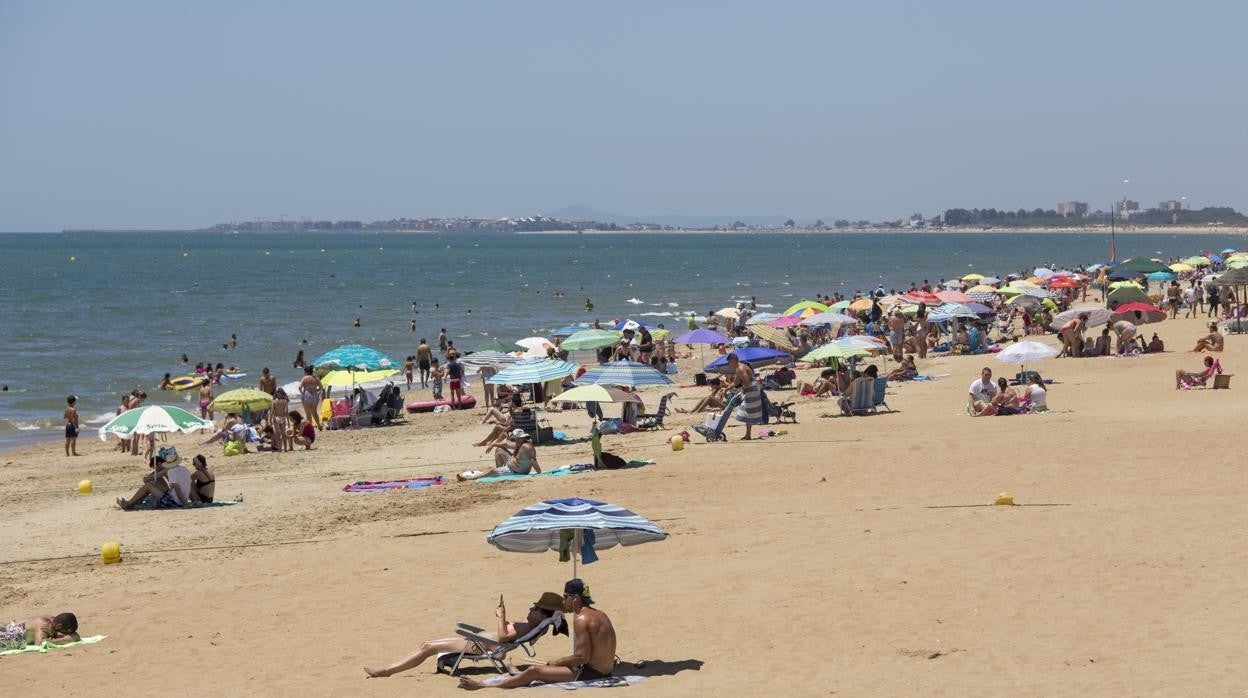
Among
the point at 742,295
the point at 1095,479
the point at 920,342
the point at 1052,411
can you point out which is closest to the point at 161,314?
the point at 742,295

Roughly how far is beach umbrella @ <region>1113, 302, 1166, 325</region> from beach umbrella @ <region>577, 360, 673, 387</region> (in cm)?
1381

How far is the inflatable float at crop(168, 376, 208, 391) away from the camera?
31272 millimetres

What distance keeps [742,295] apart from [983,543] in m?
58.1

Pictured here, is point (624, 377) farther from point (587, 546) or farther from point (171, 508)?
point (587, 546)

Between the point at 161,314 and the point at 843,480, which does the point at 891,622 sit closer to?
the point at 843,480

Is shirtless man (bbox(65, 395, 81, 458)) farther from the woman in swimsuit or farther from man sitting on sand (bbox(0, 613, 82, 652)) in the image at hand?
man sitting on sand (bbox(0, 613, 82, 652))

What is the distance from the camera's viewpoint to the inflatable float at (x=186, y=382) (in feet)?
103

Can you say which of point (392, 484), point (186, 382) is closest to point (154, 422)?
point (392, 484)

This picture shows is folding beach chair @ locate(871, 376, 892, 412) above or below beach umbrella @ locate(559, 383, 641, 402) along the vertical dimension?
below

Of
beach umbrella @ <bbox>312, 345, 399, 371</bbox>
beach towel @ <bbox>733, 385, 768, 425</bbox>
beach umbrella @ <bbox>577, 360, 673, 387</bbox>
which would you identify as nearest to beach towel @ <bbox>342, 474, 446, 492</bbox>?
beach umbrella @ <bbox>577, 360, 673, 387</bbox>

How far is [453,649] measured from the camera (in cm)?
870

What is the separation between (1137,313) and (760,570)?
2024cm

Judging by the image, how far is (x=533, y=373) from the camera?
19.5 m

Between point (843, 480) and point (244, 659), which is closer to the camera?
point (244, 659)
